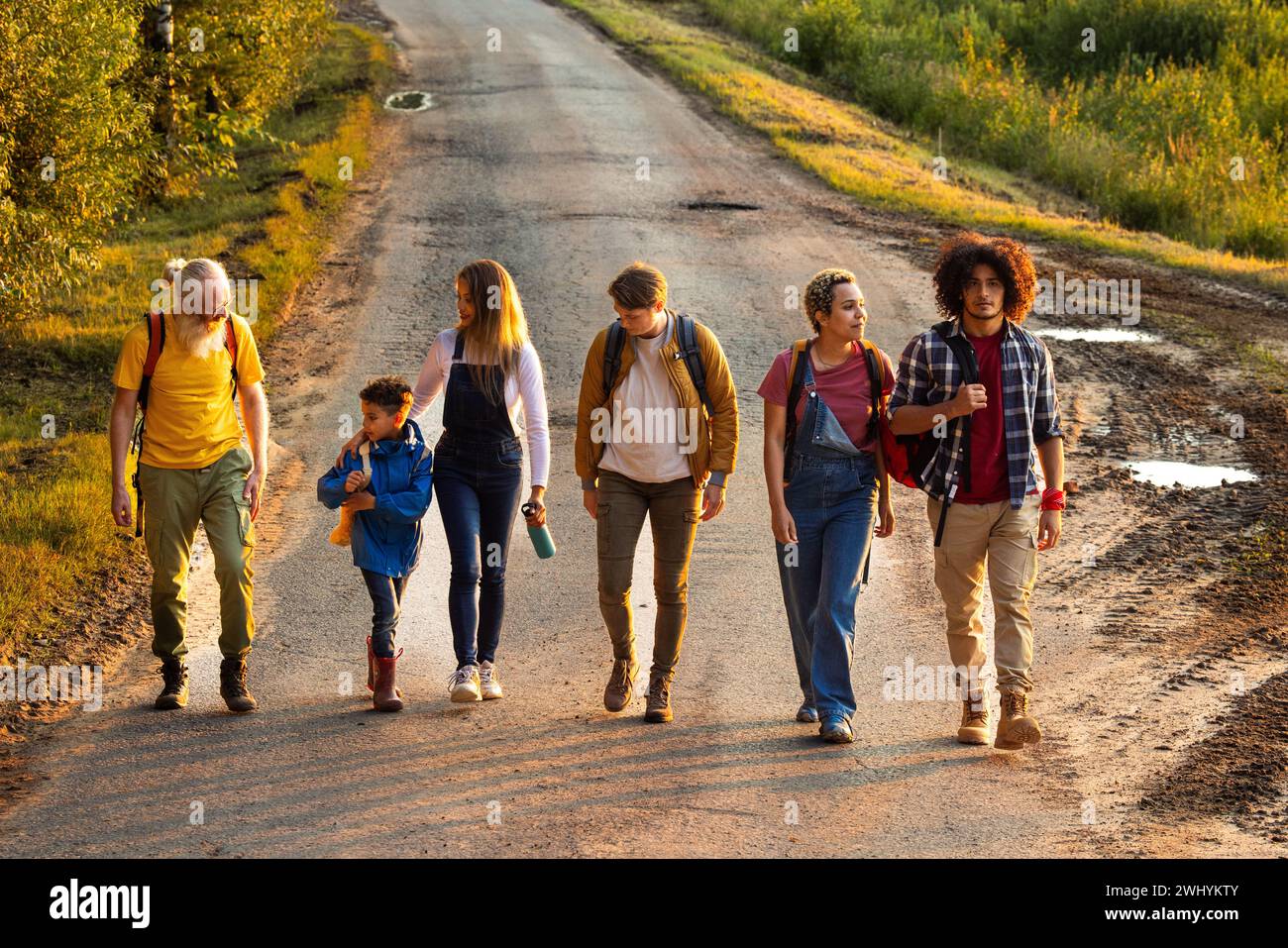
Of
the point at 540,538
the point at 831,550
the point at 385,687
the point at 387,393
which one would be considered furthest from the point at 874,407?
the point at 385,687

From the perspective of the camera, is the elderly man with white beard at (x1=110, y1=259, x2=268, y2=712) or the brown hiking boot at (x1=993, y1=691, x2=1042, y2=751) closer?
the brown hiking boot at (x1=993, y1=691, x2=1042, y2=751)

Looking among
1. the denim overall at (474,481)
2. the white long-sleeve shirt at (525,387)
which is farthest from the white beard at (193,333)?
the denim overall at (474,481)

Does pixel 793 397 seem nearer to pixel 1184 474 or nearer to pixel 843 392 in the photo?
pixel 843 392

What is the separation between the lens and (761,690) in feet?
24.7

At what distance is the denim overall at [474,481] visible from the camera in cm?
684

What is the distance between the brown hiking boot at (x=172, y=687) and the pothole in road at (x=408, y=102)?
20.0m

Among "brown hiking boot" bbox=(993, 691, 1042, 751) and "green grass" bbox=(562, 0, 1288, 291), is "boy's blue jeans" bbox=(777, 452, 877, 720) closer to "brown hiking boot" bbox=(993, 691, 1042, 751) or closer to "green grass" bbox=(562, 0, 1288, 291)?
"brown hiking boot" bbox=(993, 691, 1042, 751)

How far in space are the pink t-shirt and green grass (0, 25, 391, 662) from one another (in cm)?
414

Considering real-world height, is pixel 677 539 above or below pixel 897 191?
below

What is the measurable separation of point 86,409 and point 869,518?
7.85 meters

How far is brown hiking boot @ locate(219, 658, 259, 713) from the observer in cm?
696

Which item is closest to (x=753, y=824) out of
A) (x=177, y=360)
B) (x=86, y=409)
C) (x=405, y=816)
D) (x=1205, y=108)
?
(x=405, y=816)

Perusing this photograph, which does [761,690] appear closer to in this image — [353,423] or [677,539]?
[677,539]

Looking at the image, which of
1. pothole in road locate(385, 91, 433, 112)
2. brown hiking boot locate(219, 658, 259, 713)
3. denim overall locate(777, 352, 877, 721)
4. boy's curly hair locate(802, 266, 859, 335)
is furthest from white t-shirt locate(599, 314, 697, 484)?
pothole in road locate(385, 91, 433, 112)
